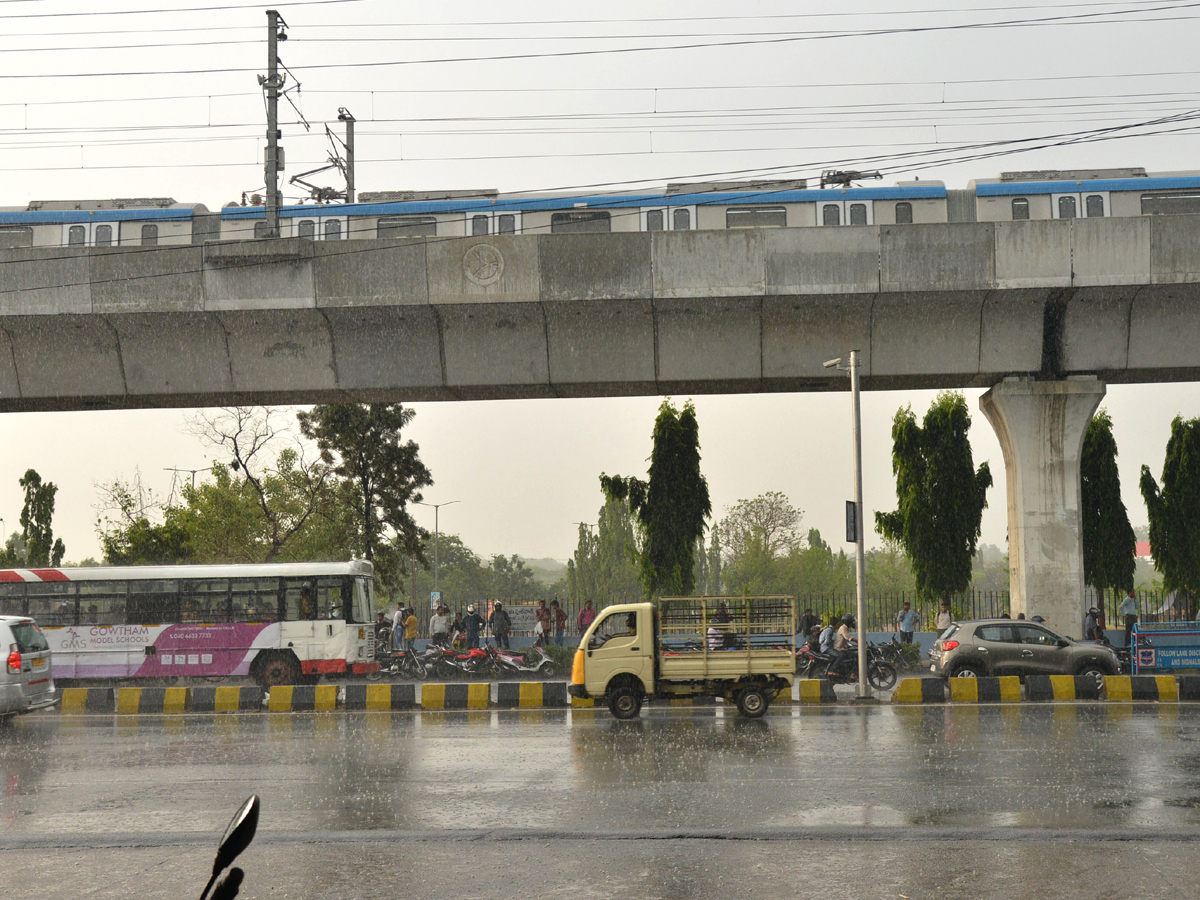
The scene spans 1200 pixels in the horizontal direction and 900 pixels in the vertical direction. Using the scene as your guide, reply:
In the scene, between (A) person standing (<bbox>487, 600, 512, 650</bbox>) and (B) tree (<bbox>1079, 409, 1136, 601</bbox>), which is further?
(B) tree (<bbox>1079, 409, 1136, 601</bbox>)

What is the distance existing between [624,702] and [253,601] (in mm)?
10547

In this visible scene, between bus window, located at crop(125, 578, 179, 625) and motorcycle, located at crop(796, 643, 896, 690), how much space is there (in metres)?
13.4

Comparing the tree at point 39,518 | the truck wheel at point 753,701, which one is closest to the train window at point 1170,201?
the truck wheel at point 753,701

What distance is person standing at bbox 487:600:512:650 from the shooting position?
96.4 feet

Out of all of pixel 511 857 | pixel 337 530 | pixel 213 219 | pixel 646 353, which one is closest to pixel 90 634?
pixel 213 219

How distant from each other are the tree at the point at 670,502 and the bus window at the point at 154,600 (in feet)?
41.0

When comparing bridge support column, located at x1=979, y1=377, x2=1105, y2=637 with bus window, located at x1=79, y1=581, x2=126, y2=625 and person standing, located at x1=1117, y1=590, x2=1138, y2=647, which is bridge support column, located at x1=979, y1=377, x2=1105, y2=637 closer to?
person standing, located at x1=1117, y1=590, x2=1138, y2=647

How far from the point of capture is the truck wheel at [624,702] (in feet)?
56.1

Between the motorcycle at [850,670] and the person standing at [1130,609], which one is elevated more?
the person standing at [1130,609]

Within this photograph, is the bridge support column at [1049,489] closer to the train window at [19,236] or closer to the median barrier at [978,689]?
the median barrier at [978,689]

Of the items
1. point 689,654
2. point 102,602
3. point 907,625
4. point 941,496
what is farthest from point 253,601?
point 941,496

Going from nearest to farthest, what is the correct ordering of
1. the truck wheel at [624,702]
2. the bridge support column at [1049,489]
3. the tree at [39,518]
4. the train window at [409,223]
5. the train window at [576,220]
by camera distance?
the truck wheel at [624,702] → the bridge support column at [1049,489] → the train window at [576,220] → the train window at [409,223] → the tree at [39,518]

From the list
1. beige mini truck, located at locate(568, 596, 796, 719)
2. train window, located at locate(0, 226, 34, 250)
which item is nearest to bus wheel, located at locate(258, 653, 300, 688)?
beige mini truck, located at locate(568, 596, 796, 719)

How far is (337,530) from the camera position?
41.3m
